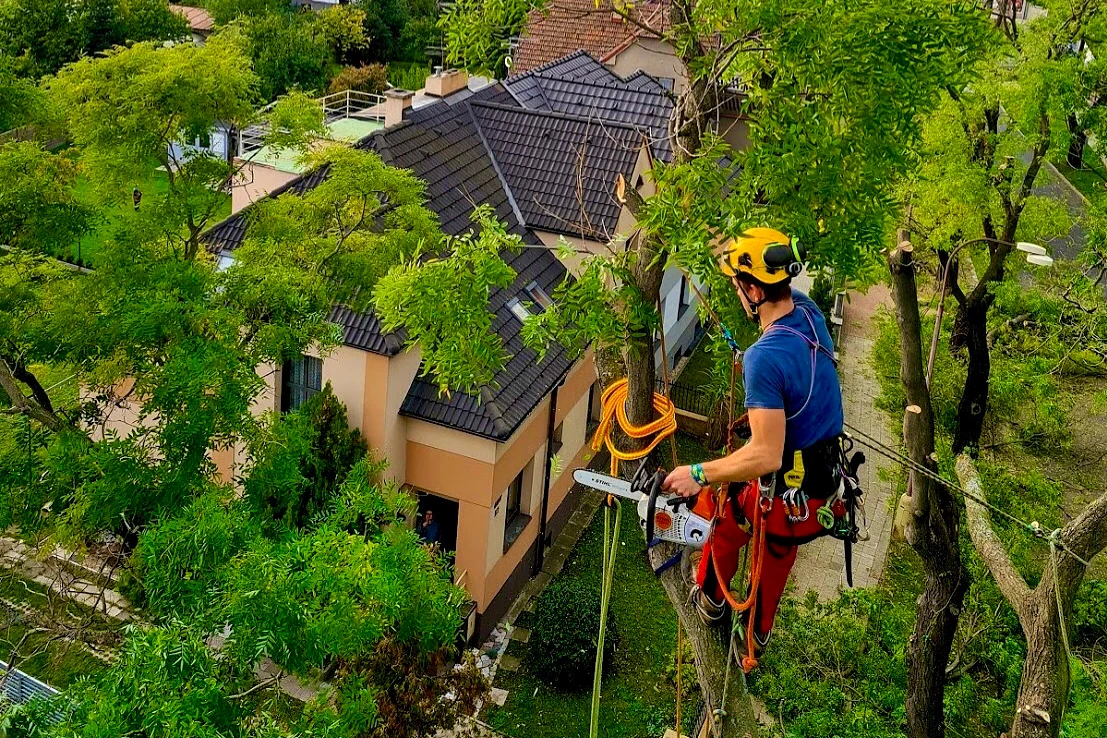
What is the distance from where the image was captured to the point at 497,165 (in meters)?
19.8

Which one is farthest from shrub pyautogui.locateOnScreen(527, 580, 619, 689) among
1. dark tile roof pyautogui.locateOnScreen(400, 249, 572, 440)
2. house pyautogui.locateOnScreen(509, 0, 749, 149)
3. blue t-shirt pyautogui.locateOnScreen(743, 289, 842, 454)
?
house pyautogui.locateOnScreen(509, 0, 749, 149)

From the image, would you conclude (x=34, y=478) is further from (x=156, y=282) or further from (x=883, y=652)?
(x=883, y=652)

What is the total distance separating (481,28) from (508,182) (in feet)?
42.3

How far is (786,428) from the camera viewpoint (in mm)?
5809

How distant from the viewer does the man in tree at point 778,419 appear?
5391 millimetres

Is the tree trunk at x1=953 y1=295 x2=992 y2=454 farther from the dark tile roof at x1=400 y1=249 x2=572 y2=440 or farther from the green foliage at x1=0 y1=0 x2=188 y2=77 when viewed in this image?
the green foliage at x1=0 y1=0 x2=188 y2=77

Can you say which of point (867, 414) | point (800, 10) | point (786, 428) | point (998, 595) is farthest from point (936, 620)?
point (867, 414)

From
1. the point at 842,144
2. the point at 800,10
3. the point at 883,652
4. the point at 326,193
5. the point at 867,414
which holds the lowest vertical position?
the point at 867,414

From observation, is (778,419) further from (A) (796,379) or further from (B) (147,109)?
(B) (147,109)

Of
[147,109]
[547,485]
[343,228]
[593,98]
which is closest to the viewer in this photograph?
[147,109]

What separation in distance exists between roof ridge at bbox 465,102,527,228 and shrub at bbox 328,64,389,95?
837 inches

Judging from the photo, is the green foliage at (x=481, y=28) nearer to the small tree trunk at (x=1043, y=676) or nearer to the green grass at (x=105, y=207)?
the green grass at (x=105, y=207)

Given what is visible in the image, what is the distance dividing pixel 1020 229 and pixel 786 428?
45.1 feet

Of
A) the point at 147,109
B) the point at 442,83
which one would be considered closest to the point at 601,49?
the point at 442,83
